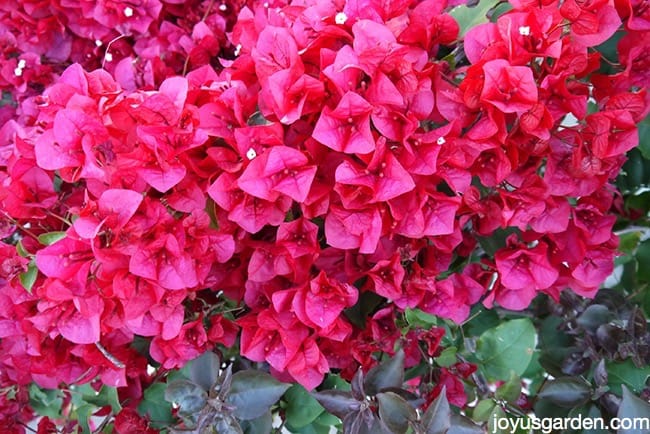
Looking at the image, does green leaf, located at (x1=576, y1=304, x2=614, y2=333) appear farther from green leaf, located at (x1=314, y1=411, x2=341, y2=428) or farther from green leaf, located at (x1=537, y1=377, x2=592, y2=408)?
green leaf, located at (x1=314, y1=411, x2=341, y2=428)

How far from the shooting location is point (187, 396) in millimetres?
662

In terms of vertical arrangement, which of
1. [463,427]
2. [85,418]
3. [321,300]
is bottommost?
[85,418]

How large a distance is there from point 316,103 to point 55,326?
0.32m

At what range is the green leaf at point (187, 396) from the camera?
2.16 feet

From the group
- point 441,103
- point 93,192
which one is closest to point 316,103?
point 441,103

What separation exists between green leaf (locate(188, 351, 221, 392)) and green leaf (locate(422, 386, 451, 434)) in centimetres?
21

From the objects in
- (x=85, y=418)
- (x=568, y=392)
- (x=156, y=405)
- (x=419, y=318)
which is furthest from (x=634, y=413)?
(x=85, y=418)

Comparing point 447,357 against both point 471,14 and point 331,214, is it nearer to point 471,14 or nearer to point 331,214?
point 331,214

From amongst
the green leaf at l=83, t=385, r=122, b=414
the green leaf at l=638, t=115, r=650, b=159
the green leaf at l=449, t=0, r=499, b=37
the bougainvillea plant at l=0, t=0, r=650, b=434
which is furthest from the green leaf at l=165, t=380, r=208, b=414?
the green leaf at l=638, t=115, r=650, b=159

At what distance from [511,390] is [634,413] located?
0.40ft

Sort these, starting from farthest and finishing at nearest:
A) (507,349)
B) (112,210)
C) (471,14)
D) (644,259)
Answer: (644,259) < (507,349) < (471,14) < (112,210)

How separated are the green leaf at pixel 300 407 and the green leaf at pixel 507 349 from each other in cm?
20

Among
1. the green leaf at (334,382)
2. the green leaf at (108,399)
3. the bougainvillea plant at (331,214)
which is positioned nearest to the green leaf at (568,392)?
the bougainvillea plant at (331,214)

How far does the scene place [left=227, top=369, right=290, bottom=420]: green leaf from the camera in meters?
0.67
